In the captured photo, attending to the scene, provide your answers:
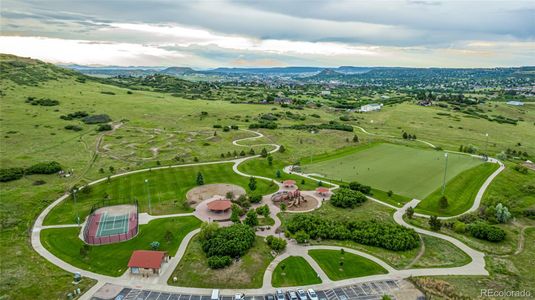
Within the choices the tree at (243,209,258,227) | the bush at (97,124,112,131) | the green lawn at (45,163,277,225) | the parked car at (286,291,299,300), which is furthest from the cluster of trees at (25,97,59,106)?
the parked car at (286,291,299,300)

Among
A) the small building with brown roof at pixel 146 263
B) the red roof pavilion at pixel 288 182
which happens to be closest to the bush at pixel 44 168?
the small building with brown roof at pixel 146 263

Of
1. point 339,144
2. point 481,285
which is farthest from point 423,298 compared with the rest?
point 339,144

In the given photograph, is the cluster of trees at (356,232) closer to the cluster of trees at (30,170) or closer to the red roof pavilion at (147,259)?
the red roof pavilion at (147,259)

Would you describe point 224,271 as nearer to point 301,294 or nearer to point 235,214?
point 301,294

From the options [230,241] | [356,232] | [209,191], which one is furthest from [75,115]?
[356,232]

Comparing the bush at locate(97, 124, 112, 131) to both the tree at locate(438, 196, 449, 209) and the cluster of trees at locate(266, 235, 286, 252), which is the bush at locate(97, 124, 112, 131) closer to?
the cluster of trees at locate(266, 235, 286, 252)

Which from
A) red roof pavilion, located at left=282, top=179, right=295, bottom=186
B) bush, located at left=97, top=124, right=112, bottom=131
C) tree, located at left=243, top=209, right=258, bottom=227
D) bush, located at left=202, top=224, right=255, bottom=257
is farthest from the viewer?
bush, located at left=97, top=124, right=112, bottom=131
